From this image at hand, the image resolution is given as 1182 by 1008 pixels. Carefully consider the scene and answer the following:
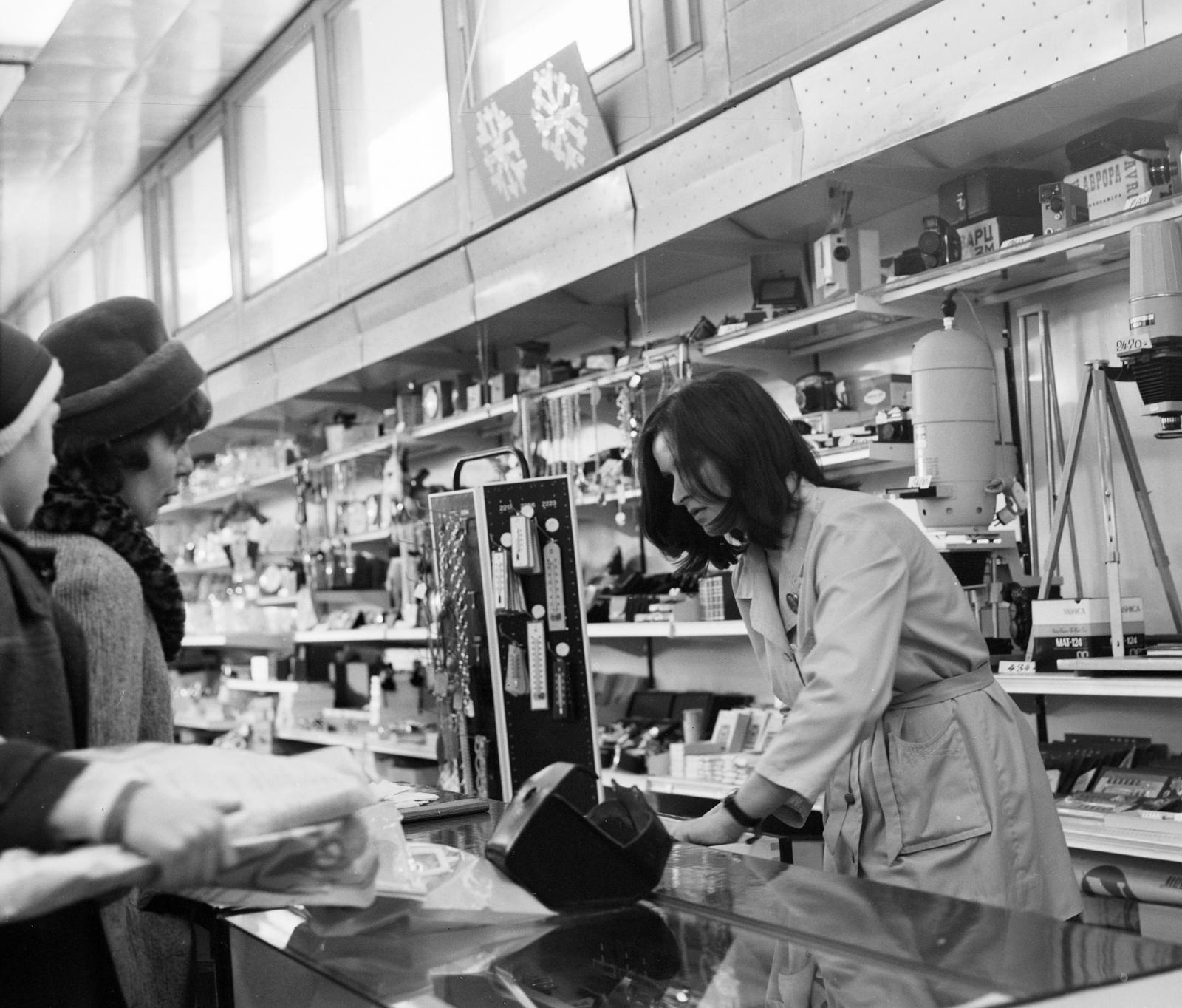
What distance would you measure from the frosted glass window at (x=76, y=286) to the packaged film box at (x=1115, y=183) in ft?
7.67

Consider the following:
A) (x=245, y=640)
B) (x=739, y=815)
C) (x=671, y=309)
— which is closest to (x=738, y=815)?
(x=739, y=815)

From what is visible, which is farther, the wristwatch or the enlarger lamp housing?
the enlarger lamp housing

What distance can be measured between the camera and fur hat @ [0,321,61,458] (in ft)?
9.22

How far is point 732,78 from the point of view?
13.0 feet

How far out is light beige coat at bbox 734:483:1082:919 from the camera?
1906 millimetres

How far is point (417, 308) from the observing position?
18.1ft

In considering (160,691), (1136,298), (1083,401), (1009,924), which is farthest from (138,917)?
(1083,401)

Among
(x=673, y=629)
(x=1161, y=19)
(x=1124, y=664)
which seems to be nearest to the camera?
(x=1161, y=19)

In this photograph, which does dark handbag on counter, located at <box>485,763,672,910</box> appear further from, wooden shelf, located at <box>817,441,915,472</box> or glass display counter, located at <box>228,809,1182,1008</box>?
wooden shelf, located at <box>817,441,915,472</box>

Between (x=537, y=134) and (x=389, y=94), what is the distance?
542mm

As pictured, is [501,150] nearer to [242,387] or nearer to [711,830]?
[242,387]

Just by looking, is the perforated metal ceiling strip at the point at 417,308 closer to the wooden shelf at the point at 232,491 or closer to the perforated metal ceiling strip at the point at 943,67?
the wooden shelf at the point at 232,491

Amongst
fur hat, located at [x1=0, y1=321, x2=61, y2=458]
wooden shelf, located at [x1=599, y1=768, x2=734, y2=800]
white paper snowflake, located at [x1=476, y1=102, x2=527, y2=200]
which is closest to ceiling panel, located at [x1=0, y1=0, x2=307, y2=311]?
fur hat, located at [x1=0, y1=321, x2=61, y2=458]

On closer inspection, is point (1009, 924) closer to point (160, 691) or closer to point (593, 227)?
point (160, 691)
